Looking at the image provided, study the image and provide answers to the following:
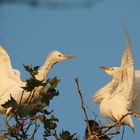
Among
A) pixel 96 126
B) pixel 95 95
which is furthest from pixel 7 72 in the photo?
pixel 96 126

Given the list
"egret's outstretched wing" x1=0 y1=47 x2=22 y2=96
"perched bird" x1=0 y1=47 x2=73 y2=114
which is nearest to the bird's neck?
"perched bird" x1=0 y1=47 x2=73 y2=114

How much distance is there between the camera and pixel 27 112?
5.01 metres

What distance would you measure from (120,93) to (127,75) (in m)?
0.31

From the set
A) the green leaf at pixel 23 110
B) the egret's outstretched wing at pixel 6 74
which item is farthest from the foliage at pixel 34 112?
the egret's outstretched wing at pixel 6 74

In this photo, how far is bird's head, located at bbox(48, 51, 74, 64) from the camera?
827 centimetres

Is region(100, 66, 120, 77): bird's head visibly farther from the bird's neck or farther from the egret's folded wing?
the egret's folded wing

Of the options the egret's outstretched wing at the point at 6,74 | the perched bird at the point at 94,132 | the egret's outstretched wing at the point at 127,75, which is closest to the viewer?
the perched bird at the point at 94,132

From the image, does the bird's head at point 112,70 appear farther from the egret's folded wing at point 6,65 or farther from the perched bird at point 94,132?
the perched bird at point 94,132

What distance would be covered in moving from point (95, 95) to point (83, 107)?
3049mm

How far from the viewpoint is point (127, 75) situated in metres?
7.55

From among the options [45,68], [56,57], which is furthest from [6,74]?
[56,57]

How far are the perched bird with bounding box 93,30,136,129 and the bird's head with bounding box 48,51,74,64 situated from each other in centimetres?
57

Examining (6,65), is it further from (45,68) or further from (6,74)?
(45,68)

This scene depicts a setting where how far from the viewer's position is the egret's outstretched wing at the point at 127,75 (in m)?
7.30
